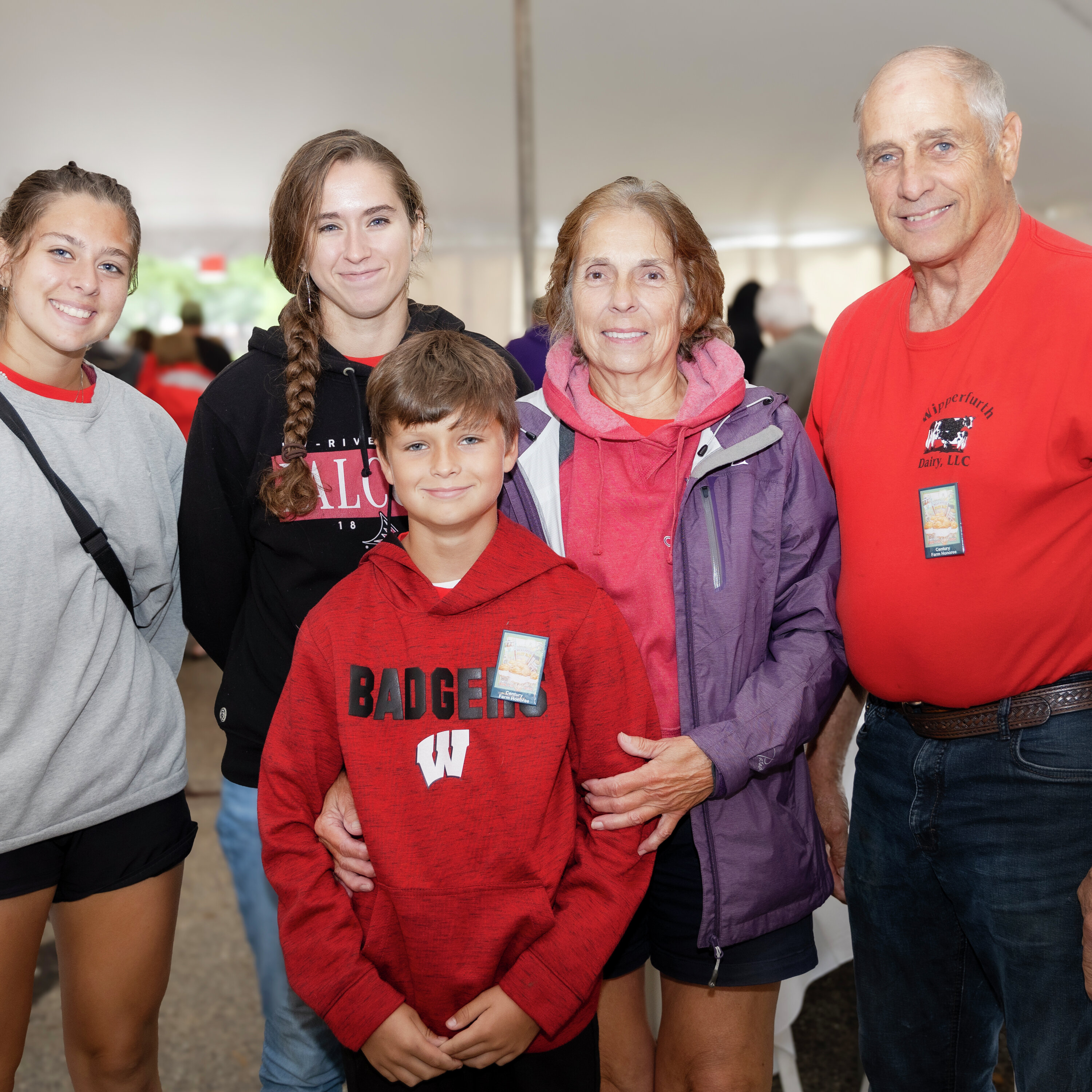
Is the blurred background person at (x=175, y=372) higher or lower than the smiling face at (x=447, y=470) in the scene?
higher

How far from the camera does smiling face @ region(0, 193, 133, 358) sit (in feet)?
5.20

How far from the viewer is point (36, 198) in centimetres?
161

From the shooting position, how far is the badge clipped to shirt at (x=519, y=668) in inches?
53.1

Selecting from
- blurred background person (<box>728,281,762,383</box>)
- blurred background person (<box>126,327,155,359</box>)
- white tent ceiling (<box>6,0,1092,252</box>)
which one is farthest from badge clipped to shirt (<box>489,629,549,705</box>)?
blurred background person (<box>126,327,155,359</box>)

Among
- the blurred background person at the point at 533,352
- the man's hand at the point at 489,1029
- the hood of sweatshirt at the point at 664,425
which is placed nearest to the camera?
the man's hand at the point at 489,1029

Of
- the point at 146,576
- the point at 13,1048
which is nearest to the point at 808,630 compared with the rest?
the point at 146,576

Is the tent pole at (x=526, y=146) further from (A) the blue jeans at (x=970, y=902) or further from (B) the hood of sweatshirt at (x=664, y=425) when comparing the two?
(A) the blue jeans at (x=970, y=902)

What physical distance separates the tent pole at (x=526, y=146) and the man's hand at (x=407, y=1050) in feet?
15.8

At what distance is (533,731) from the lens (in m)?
1.36

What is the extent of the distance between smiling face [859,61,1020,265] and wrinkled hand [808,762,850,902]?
940mm

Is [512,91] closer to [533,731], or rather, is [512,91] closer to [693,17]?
[693,17]

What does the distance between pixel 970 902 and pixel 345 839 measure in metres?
0.94

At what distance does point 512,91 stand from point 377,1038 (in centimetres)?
572

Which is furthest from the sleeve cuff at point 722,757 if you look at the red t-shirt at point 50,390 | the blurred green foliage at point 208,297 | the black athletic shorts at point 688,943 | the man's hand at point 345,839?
the blurred green foliage at point 208,297
